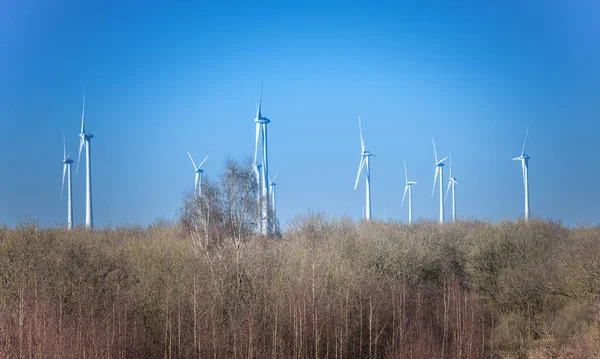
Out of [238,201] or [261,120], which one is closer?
[238,201]

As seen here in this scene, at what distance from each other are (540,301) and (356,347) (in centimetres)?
1306

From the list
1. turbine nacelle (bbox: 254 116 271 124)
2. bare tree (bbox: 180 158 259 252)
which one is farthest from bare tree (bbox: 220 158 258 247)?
turbine nacelle (bbox: 254 116 271 124)

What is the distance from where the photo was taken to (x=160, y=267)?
34.4m

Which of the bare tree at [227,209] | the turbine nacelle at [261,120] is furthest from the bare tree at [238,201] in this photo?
the turbine nacelle at [261,120]

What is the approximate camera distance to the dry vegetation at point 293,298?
26688mm

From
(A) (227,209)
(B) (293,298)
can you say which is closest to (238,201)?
(A) (227,209)

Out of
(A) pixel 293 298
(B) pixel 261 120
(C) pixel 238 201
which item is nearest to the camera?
(A) pixel 293 298

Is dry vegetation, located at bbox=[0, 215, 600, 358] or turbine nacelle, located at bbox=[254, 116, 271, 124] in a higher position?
turbine nacelle, located at bbox=[254, 116, 271, 124]

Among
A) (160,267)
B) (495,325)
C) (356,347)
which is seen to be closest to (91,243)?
(160,267)

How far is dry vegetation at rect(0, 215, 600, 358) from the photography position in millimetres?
26688

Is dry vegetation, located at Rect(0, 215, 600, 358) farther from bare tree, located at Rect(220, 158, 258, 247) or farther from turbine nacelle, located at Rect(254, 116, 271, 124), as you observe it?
turbine nacelle, located at Rect(254, 116, 271, 124)

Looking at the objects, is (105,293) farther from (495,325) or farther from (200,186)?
(495,325)

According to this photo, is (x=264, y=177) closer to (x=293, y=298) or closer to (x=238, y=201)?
(x=238, y=201)

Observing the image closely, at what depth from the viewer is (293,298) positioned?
28.8 metres
